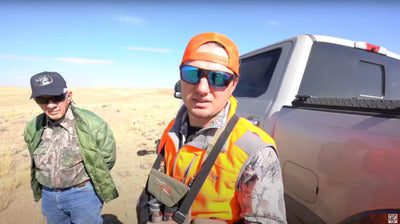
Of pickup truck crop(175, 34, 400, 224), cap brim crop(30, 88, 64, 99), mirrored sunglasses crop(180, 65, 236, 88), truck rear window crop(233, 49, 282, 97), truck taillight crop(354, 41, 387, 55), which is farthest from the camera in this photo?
truck rear window crop(233, 49, 282, 97)

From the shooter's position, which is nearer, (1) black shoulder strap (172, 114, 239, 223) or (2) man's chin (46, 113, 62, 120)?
(1) black shoulder strap (172, 114, 239, 223)

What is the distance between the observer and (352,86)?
2623mm

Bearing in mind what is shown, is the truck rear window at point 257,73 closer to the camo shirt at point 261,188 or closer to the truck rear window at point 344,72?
the truck rear window at point 344,72

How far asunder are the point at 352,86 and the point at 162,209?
8.19ft

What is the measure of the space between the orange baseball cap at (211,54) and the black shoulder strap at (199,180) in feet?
1.29

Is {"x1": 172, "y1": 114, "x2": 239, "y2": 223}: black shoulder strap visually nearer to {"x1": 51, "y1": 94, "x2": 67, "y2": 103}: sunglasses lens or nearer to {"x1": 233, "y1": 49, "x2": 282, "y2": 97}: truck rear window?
{"x1": 233, "y1": 49, "x2": 282, "y2": 97}: truck rear window

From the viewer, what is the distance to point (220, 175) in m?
1.15

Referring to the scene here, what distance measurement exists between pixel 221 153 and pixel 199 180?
0.59 feet

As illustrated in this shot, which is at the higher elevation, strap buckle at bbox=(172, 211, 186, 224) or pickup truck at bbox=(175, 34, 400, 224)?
pickup truck at bbox=(175, 34, 400, 224)

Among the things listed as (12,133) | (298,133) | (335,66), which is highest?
(335,66)

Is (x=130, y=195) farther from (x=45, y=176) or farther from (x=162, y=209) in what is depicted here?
(x=162, y=209)

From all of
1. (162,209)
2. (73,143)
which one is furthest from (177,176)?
(73,143)

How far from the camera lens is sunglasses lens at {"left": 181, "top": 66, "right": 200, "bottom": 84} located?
1317 millimetres

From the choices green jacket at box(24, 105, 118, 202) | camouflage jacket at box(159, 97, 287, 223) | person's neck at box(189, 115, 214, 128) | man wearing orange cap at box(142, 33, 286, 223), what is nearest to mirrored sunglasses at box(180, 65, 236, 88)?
man wearing orange cap at box(142, 33, 286, 223)
